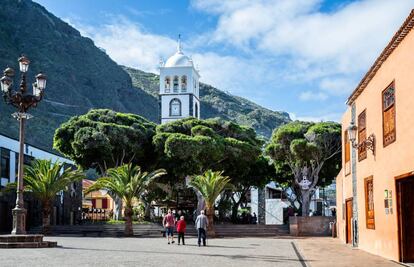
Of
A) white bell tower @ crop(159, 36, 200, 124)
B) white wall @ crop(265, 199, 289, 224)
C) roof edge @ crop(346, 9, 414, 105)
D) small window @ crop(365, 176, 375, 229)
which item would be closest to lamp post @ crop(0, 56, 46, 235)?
roof edge @ crop(346, 9, 414, 105)

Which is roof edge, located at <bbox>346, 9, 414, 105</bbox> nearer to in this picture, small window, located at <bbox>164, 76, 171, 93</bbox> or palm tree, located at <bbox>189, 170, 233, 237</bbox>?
palm tree, located at <bbox>189, 170, 233, 237</bbox>

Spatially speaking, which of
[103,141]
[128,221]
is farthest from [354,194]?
[103,141]

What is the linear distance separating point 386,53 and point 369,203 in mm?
5456

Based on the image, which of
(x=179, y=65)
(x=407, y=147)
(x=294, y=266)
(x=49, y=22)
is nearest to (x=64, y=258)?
(x=294, y=266)

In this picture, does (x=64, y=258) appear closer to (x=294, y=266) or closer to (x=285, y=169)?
(x=294, y=266)

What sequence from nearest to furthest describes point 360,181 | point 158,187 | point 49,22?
point 360,181, point 158,187, point 49,22

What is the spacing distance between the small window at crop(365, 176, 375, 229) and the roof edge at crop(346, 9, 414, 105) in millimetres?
3070

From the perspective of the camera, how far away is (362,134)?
19953mm

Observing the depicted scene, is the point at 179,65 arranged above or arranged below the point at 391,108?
above

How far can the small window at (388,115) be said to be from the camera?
15.3 meters

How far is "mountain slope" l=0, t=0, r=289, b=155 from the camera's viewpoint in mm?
119312

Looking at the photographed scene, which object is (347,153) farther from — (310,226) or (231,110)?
(231,110)

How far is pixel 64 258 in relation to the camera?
16094mm

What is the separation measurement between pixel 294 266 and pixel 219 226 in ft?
71.6
